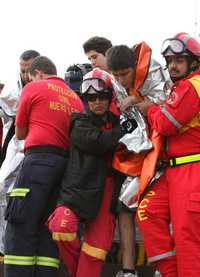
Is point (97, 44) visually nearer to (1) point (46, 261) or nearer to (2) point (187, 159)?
(2) point (187, 159)

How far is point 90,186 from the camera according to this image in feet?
12.9

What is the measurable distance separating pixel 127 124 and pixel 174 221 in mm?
882

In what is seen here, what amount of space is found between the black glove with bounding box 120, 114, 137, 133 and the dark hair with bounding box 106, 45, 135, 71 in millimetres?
408

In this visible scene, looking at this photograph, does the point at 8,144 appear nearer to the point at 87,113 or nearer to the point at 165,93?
the point at 87,113

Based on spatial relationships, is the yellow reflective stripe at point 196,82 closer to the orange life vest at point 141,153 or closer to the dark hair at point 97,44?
the orange life vest at point 141,153

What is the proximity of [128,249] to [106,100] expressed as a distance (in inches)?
44.1

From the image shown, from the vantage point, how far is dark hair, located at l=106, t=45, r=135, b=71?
12.9ft

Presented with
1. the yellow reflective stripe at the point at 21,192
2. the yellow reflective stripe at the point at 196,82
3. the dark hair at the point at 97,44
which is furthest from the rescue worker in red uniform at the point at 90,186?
the dark hair at the point at 97,44

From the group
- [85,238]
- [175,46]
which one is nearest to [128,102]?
[175,46]

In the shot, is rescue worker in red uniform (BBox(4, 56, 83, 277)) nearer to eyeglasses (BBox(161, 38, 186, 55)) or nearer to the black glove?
the black glove

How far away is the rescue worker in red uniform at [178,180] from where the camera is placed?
3549 mm

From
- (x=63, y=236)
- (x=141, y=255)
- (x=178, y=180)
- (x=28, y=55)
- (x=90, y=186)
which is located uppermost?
(x=28, y=55)

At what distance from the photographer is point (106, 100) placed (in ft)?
13.4

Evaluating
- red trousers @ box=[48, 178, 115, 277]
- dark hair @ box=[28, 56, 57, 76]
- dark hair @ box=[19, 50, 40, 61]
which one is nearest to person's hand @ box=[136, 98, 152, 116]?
red trousers @ box=[48, 178, 115, 277]
